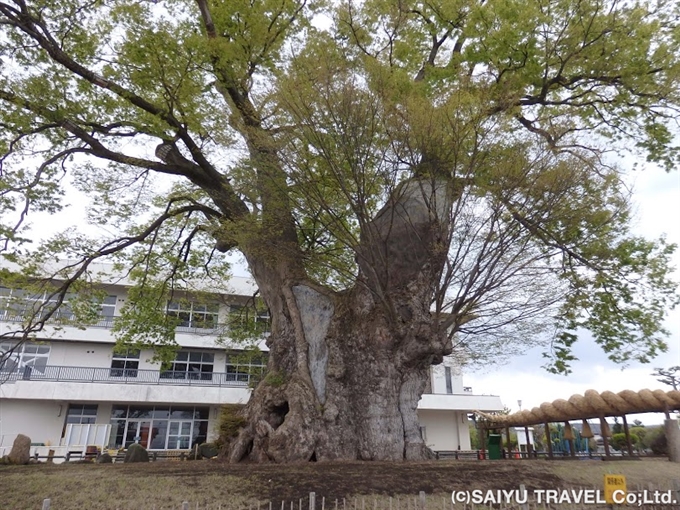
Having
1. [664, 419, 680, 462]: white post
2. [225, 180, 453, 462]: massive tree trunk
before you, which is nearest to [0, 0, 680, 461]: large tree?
[225, 180, 453, 462]: massive tree trunk

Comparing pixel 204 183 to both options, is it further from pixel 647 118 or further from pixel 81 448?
pixel 81 448

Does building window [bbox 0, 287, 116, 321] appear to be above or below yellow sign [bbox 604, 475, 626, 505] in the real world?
above

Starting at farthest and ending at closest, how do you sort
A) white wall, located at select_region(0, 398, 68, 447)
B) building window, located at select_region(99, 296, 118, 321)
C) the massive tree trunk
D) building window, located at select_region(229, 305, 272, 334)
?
building window, located at select_region(99, 296, 118, 321) → white wall, located at select_region(0, 398, 68, 447) → building window, located at select_region(229, 305, 272, 334) → the massive tree trunk

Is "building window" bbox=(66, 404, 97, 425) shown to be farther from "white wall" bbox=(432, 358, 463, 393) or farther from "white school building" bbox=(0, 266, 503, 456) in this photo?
"white wall" bbox=(432, 358, 463, 393)

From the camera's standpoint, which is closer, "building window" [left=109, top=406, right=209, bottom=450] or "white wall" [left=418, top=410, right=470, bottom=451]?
"building window" [left=109, top=406, right=209, bottom=450]

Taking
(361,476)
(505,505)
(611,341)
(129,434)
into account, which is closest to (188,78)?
(361,476)

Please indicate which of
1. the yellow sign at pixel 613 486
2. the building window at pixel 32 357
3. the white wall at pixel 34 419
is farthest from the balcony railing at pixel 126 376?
the yellow sign at pixel 613 486

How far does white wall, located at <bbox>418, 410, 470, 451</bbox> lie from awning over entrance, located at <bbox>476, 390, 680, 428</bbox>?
13.9 meters

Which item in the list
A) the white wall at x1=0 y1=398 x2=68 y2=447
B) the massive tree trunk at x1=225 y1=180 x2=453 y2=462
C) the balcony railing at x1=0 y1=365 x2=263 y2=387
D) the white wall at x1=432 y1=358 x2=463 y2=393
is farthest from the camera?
the white wall at x1=432 y1=358 x2=463 y2=393

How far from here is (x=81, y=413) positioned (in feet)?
79.6

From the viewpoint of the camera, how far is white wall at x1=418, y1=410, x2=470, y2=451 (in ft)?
95.6

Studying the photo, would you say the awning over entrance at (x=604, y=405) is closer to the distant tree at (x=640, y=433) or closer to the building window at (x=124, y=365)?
the distant tree at (x=640, y=433)

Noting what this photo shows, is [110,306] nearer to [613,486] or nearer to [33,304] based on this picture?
[33,304]

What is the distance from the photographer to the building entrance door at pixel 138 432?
24.4 metres
